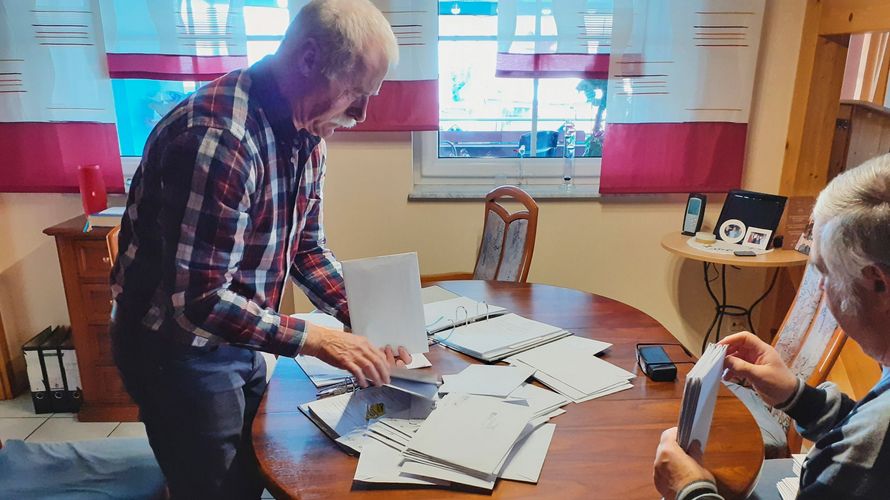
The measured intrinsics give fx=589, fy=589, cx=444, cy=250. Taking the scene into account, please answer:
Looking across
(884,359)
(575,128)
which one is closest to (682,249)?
(575,128)

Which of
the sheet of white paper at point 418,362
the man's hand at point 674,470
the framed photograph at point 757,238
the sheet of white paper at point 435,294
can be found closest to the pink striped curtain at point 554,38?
the framed photograph at point 757,238

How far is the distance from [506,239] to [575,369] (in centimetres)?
100

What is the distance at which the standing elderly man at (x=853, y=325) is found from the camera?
30.6 inches

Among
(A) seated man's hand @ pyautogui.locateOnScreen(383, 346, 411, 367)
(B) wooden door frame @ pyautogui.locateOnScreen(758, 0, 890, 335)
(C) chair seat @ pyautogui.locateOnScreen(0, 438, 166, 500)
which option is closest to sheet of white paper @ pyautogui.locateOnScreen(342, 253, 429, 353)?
(A) seated man's hand @ pyautogui.locateOnScreen(383, 346, 411, 367)

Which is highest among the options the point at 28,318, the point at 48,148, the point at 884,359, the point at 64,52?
the point at 64,52

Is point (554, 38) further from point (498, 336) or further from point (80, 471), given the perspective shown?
point (80, 471)

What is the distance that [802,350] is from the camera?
5.48 feet

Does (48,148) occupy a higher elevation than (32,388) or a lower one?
higher

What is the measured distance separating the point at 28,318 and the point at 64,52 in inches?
48.6

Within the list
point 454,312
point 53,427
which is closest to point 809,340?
point 454,312

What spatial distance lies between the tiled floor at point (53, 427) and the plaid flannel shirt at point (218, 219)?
1.57 metres

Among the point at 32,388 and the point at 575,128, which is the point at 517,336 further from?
the point at 32,388

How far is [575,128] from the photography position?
264 centimetres

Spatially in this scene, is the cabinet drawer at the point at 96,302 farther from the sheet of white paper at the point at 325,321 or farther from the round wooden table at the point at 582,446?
the round wooden table at the point at 582,446
